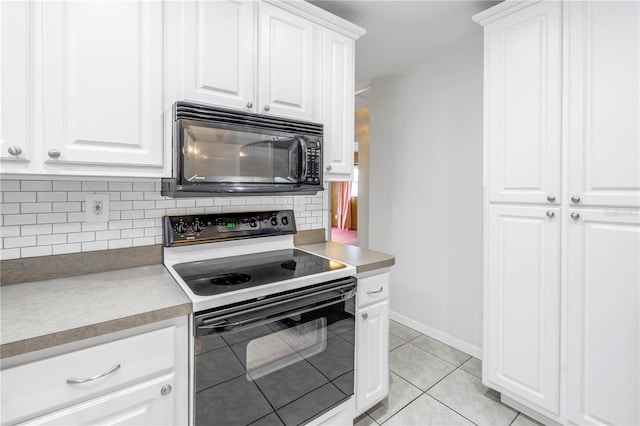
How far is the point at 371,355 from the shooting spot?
1649 millimetres

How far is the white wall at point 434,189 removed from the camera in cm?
244

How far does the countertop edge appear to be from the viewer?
2.60ft

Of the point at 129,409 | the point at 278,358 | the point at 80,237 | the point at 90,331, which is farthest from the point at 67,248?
the point at 278,358

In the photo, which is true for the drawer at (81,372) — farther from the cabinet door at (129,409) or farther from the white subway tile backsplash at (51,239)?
the white subway tile backsplash at (51,239)

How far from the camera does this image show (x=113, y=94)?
3.84 ft

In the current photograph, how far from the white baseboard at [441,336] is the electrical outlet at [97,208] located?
2605 millimetres

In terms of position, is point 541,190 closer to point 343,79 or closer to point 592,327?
point 592,327

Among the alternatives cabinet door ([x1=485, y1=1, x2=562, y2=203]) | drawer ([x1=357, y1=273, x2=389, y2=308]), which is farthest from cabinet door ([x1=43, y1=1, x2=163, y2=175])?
cabinet door ([x1=485, y1=1, x2=562, y2=203])

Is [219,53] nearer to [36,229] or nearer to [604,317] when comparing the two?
[36,229]

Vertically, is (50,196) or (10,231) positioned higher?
(50,196)

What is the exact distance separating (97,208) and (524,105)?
222cm

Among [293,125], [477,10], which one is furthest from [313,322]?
[477,10]

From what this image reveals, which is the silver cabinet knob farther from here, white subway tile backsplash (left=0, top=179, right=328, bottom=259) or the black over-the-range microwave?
the black over-the-range microwave

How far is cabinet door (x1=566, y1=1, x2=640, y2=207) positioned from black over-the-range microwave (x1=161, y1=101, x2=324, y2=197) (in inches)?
49.8
